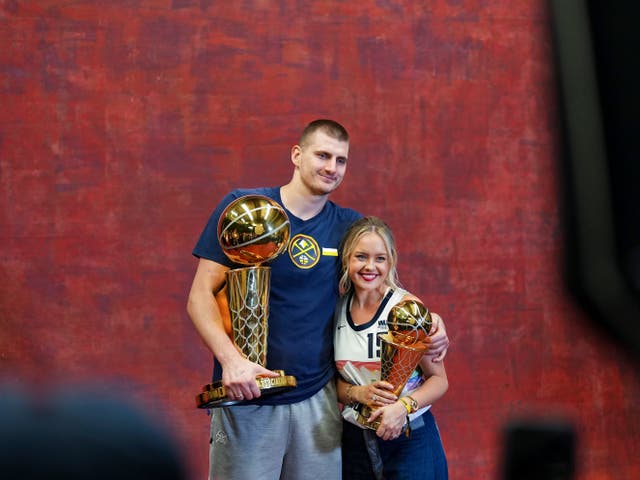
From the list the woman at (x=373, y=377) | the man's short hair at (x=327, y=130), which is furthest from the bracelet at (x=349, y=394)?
the man's short hair at (x=327, y=130)

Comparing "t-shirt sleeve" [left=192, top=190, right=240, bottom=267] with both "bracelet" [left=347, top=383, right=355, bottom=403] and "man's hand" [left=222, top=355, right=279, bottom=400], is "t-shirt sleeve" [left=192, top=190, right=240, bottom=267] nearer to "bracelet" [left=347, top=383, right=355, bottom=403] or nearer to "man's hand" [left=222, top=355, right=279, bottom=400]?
"man's hand" [left=222, top=355, right=279, bottom=400]

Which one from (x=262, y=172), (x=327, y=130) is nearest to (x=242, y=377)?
(x=327, y=130)

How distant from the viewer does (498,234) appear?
4320mm

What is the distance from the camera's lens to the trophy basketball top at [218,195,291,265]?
216 cm

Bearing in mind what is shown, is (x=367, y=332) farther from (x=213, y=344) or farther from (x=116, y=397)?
(x=116, y=397)

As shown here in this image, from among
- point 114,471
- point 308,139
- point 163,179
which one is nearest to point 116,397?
point 114,471

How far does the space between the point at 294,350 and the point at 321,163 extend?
0.55 m

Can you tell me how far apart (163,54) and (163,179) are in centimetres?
65

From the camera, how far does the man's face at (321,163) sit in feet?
7.68

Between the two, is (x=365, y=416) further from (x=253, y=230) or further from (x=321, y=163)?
(x=321, y=163)

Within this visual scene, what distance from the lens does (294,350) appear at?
228 centimetres

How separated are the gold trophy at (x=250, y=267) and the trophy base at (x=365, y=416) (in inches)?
8.6

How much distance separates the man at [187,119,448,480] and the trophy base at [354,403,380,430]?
0.41 feet

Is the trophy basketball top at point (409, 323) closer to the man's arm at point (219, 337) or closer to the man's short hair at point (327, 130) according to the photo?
the man's arm at point (219, 337)
